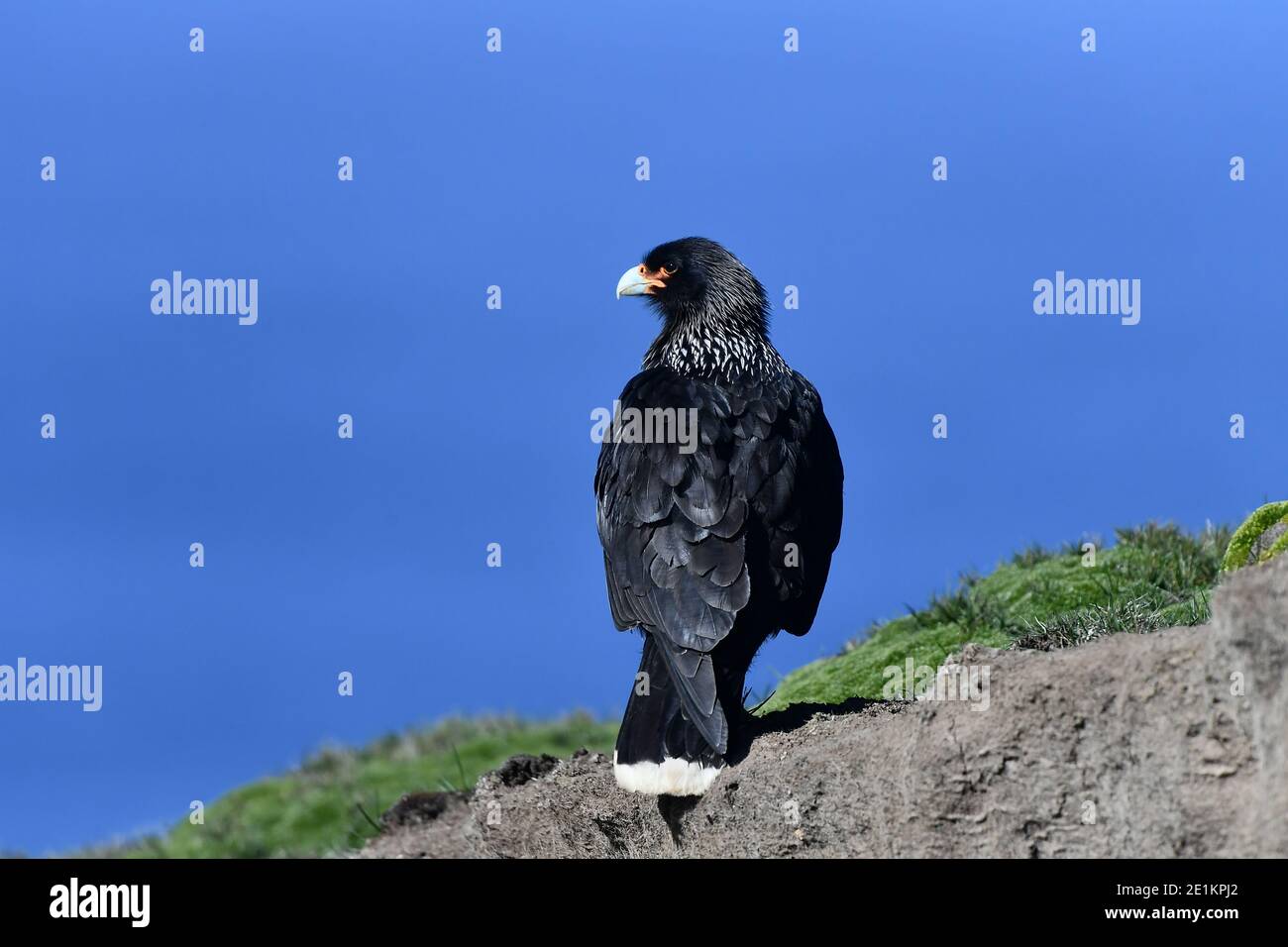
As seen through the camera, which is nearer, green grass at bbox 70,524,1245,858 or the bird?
the bird

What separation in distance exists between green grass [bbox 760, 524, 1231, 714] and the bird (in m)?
2.94

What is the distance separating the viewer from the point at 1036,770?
6.89 m

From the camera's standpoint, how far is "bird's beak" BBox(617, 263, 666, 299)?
1076 cm

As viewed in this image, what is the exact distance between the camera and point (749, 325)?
10.4m

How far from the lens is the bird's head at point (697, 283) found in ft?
34.1

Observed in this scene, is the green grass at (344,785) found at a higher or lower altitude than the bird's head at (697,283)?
lower

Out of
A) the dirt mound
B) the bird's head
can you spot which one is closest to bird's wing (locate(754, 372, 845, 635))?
the dirt mound

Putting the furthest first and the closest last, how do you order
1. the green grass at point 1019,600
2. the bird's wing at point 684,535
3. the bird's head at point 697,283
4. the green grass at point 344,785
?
the green grass at point 344,785 < the green grass at point 1019,600 < the bird's head at point 697,283 < the bird's wing at point 684,535

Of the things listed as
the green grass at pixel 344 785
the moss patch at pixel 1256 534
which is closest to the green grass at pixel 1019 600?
the moss patch at pixel 1256 534

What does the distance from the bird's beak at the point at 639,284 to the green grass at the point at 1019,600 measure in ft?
11.5

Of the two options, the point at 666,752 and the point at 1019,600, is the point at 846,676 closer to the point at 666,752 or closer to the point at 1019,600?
the point at 1019,600

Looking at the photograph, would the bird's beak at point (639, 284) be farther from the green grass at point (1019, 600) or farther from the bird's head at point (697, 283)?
the green grass at point (1019, 600)

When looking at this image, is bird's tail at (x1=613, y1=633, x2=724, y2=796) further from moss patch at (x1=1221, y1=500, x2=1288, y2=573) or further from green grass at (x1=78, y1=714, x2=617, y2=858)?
green grass at (x1=78, y1=714, x2=617, y2=858)
